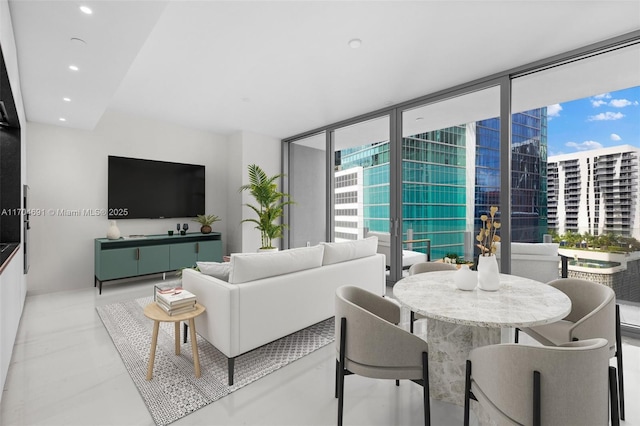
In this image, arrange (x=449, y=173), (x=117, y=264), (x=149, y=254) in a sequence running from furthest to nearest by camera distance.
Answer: (x=149, y=254)
(x=117, y=264)
(x=449, y=173)

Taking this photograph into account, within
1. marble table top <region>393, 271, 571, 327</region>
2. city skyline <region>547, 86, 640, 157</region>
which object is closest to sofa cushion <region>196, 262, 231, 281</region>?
marble table top <region>393, 271, 571, 327</region>

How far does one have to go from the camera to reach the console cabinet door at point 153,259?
446cm

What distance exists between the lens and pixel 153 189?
508 centimetres

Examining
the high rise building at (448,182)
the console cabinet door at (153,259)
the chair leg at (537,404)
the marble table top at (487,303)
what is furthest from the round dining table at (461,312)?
the console cabinet door at (153,259)

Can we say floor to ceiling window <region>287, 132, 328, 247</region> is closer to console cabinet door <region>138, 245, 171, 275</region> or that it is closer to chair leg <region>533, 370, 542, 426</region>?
console cabinet door <region>138, 245, 171, 275</region>

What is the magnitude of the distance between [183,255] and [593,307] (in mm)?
4905

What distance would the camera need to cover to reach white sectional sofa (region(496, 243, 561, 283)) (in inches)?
126

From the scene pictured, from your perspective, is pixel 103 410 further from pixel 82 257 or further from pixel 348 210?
pixel 348 210

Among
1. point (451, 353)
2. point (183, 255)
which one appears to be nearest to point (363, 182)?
point (183, 255)

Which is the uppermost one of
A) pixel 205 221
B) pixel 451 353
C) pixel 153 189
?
pixel 153 189

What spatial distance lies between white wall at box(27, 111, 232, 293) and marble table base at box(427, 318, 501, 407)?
4.87 metres

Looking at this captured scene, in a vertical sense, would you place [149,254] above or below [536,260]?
below

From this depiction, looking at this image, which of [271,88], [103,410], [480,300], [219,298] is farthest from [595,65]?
[103,410]

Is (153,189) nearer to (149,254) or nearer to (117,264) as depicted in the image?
(149,254)
